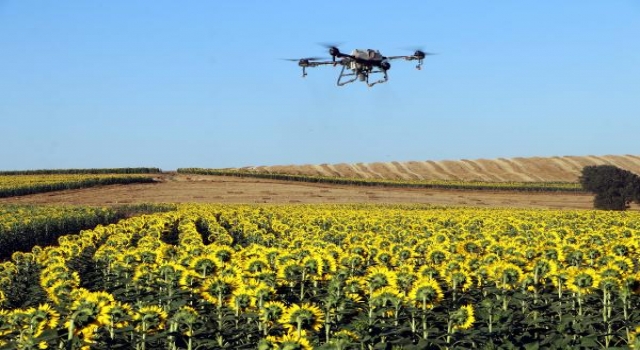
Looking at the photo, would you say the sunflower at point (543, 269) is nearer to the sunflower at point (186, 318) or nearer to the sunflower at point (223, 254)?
the sunflower at point (223, 254)

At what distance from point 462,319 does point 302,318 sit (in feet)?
7.25

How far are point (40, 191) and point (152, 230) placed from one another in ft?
172

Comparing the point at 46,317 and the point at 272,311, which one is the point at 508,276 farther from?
the point at 46,317

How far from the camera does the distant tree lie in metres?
54.4

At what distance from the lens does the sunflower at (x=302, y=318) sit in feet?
26.5

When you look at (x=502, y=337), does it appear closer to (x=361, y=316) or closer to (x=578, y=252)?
(x=361, y=316)

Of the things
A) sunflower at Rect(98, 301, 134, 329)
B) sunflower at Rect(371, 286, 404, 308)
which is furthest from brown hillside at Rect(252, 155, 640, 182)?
sunflower at Rect(98, 301, 134, 329)

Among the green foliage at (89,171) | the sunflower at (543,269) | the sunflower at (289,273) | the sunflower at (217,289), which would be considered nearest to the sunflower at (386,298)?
the sunflower at (289,273)

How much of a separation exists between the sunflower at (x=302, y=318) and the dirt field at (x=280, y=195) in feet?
180

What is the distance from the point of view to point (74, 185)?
2926 inches

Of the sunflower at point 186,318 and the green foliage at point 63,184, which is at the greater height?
the sunflower at point 186,318

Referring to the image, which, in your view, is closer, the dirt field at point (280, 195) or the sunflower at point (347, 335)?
the sunflower at point (347, 335)

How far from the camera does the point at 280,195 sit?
227 ft

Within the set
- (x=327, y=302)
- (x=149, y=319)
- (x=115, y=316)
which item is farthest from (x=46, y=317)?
(x=327, y=302)
